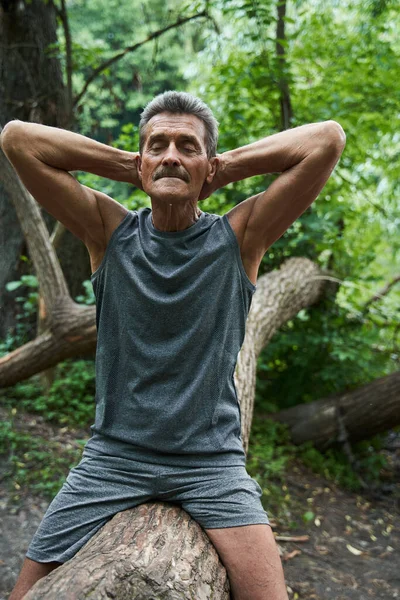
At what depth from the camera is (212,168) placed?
2094 mm

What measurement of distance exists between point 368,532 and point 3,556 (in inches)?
100

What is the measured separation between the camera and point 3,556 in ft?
10.2

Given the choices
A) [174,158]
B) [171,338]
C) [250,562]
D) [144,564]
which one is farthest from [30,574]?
[174,158]

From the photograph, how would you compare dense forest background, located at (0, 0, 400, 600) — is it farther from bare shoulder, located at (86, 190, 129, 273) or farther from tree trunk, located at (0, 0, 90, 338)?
bare shoulder, located at (86, 190, 129, 273)

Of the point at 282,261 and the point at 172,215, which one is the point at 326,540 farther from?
the point at 172,215

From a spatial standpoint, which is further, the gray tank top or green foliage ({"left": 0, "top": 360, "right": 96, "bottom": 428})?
green foliage ({"left": 0, "top": 360, "right": 96, "bottom": 428})

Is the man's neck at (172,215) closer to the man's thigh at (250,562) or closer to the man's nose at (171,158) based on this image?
the man's nose at (171,158)

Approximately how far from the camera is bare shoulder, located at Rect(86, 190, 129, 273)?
2.05 meters

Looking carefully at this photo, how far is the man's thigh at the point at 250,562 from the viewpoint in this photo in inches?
65.7

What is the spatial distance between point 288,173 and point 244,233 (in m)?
0.26

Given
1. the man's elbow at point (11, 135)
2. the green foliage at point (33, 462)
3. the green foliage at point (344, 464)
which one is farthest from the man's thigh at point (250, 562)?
→ the green foliage at point (344, 464)

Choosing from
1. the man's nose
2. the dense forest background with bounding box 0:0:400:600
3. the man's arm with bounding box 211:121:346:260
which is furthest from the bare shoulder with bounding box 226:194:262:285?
the dense forest background with bounding box 0:0:400:600

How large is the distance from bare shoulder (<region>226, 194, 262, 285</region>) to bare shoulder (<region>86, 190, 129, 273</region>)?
0.40 meters

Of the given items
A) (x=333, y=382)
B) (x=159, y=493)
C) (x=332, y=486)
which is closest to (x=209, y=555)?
(x=159, y=493)
